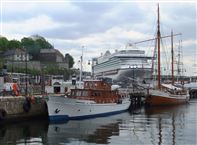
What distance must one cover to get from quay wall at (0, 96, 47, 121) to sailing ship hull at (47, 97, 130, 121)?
1.37m

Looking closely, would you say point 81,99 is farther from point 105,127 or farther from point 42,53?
point 42,53

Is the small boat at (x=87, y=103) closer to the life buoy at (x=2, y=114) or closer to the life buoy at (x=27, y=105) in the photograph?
the life buoy at (x=27, y=105)

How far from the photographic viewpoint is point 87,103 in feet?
134

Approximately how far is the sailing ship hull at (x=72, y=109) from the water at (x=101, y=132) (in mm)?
1321

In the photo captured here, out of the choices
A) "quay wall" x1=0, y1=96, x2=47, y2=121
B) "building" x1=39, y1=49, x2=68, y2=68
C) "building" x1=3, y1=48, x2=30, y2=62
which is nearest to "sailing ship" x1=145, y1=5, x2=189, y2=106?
"quay wall" x1=0, y1=96, x2=47, y2=121

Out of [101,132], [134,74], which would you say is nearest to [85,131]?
[101,132]

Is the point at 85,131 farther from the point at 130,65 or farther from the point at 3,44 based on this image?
the point at 3,44

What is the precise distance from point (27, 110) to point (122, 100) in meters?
15.9

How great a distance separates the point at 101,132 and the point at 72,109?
8.89 meters

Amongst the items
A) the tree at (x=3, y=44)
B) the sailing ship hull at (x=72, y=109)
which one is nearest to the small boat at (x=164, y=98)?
the sailing ship hull at (x=72, y=109)

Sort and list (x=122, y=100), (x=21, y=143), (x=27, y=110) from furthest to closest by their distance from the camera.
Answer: (x=122, y=100) → (x=27, y=110) → (x=21, y=143)

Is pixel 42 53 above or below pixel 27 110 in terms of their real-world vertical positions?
above

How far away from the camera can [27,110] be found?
36688 millimetres

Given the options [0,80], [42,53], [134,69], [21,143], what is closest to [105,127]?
[21,143]
